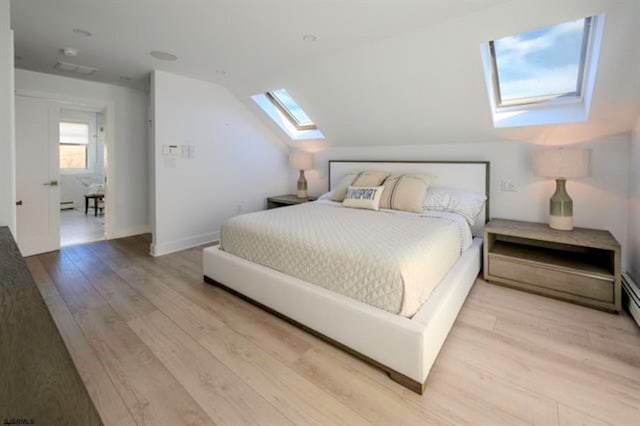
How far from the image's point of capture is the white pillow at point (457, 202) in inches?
121

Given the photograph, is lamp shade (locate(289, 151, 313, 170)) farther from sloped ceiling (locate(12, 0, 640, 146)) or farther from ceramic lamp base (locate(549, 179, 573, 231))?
ceramic lamp base (locate(549, 179, 573, 231))

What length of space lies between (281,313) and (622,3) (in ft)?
9.84

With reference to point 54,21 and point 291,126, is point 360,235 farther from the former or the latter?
point 291,126

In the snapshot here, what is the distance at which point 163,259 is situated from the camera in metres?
3.66

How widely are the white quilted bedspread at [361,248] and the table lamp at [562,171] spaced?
77 cm

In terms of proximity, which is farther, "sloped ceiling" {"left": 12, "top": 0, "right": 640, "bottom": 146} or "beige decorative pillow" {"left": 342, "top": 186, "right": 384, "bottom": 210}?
"beige decorative pillow" {"left": 342, "top": 186, "right": 384, "bottom": 210}

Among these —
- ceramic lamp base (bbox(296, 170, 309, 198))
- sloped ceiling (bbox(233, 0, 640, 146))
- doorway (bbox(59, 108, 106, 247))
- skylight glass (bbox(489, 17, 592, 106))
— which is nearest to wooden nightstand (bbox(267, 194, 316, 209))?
ceramic lamp base (bbox(296, 170, 309, 198))

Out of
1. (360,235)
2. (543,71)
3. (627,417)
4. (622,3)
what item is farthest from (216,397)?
(543,71)

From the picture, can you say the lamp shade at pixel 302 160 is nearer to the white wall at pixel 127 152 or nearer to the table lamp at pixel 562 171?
the white wall at pixel 127 152

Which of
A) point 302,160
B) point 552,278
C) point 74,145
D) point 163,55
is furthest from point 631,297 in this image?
point 74,145

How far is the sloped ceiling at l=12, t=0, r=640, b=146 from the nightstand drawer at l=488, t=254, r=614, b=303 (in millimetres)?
1310

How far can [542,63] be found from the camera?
107 inches

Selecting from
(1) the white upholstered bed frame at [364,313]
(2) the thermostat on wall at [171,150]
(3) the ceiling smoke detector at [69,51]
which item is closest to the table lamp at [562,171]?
(1) the white upholstered bed frame at [364,313]

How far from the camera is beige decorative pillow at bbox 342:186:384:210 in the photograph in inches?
130
